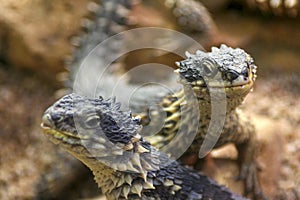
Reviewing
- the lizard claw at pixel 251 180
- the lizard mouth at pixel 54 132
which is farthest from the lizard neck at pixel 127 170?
the lizard claw at pixel 251 180

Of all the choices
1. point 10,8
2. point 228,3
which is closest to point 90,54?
point 10,8

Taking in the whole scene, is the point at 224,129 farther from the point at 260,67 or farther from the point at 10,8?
the point at 10,8

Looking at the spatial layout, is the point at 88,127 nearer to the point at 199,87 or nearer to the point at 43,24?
the point at 199,87

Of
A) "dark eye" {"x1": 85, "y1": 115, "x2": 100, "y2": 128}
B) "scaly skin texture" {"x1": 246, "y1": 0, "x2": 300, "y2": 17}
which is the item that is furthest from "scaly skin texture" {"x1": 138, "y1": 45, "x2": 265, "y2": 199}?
"scaly skin texture" {"x1": 246, "y1": 0, "x2": 300, "y2": 17}

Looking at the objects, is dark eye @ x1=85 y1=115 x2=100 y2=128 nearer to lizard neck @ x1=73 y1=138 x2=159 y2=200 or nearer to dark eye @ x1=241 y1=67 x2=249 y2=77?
lizard neck @ x1=73 y1=138 x2=159 y2=200

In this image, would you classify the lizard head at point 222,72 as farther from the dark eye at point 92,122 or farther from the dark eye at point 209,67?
the dark eye at point 92,122
